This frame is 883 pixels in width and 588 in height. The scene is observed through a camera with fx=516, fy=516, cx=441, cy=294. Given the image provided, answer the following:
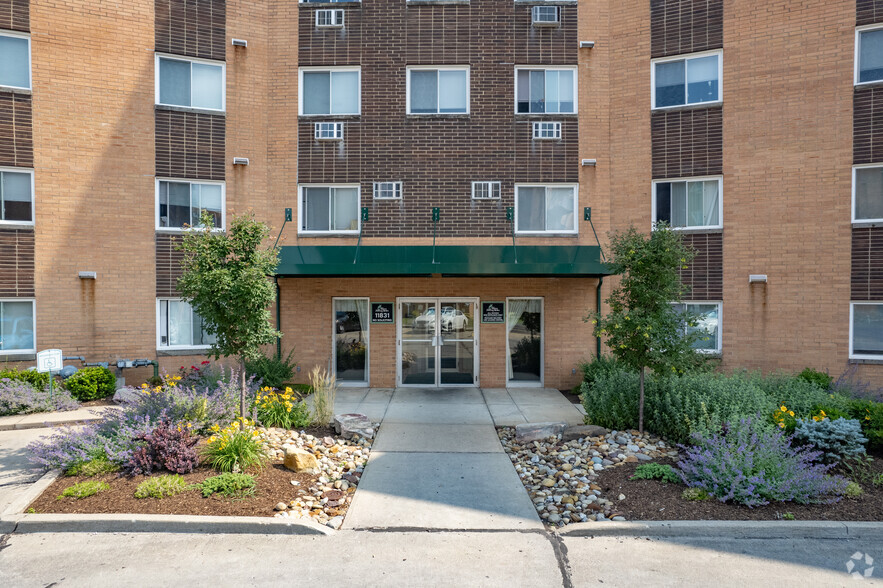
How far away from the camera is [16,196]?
12.2 metres

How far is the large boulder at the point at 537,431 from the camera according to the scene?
28.7ft

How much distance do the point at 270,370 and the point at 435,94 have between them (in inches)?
324

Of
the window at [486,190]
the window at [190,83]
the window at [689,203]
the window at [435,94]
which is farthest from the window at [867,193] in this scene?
the window at [190,83]

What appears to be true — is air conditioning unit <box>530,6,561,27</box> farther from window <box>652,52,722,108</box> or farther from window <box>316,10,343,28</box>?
window <box>316,10,343,28</box>

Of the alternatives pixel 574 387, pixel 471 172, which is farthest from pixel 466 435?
pixel 471 172

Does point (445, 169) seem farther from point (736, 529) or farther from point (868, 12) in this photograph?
point (868, 12)

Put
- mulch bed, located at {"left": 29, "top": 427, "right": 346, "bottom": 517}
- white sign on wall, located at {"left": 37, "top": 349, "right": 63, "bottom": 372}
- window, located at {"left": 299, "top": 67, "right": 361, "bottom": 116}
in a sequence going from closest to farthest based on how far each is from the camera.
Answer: mulch bed, located at {"left": 29, "top": 427, "right": 346, "bottom": 517}, white sign on wall, located at {"left": 37, "top": 349, "right": 63, "bottom": 372}, window, located at {"left": 299, "top": 67, "right": 361, "bottom": 116}

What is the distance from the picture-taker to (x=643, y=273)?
8516 millimetres

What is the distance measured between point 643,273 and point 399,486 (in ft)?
16.8

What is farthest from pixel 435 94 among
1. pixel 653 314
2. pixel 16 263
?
pixel 16 263

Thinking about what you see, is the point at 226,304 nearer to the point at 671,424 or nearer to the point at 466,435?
the point at 466,435

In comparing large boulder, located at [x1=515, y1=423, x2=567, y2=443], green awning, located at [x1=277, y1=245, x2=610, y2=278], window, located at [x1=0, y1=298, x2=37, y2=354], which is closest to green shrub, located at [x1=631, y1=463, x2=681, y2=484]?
large boulder, located at [x1=515, y1=423, x2=567, y2=443]

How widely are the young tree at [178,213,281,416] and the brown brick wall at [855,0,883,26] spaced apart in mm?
14362

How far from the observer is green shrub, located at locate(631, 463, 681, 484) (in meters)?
6.63
